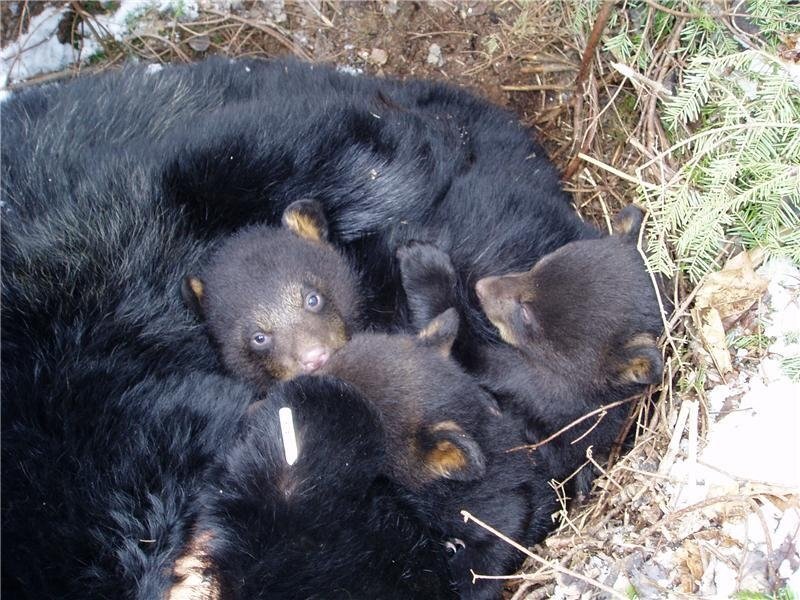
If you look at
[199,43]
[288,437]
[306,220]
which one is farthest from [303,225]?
[199,43]

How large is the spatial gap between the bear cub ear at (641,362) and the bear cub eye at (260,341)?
5.41ft

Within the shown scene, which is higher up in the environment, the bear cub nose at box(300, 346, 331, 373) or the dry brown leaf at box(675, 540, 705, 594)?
the dry brown leaf at box(675, 540, 705, 594)

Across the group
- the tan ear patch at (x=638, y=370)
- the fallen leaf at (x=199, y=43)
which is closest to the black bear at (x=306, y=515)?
the tan ear patch at (x=638, y=370)

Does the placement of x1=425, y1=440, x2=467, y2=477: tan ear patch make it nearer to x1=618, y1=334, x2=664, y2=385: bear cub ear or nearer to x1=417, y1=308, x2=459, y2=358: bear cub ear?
x1=417, y1=308, x2=459, y2=358: bear cub ear

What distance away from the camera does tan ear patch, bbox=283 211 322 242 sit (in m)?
4.03

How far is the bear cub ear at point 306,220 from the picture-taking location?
13.1 ft

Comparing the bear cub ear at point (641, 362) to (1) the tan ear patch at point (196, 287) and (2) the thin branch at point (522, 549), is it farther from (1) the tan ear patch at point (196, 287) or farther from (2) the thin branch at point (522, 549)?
(1) the tan ear patch at point (196, 287)

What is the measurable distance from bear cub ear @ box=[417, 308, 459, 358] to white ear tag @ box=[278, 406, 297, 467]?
2.37ft

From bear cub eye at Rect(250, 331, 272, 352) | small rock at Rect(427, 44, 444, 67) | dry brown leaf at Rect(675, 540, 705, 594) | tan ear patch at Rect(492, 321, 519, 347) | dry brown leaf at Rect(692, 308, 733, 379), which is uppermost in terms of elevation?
small rock at Rect(427, 44, 444, 67)

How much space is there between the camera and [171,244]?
155 inches

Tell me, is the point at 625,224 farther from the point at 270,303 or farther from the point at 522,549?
the point at 270,303

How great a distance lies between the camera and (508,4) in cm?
532

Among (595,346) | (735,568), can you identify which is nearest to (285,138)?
(595,346)

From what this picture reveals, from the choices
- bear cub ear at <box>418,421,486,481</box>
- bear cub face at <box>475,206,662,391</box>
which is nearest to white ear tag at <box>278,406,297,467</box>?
bear cub ear at <box>418,421,486,481</box>
